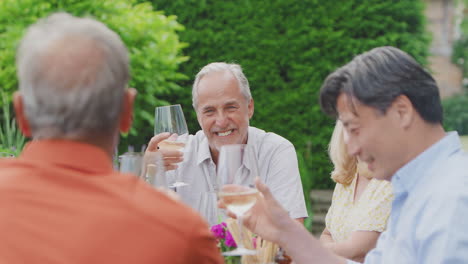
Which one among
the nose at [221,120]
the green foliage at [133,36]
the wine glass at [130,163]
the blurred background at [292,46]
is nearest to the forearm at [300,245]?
the wine glass at [130,163]

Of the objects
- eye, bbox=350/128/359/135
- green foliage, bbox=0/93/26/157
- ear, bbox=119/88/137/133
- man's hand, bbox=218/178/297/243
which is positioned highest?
ear, bbox=119/88/137/133

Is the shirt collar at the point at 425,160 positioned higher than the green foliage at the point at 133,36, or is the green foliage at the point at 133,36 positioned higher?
the green foliage at the point at 133,36

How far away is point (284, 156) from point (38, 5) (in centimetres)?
469

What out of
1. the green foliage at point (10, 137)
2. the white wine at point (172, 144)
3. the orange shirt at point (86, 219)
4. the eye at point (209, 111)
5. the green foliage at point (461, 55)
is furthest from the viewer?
the green foliage at point (461, 55)

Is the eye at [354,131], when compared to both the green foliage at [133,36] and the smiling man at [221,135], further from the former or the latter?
the green foliage at [133,36]

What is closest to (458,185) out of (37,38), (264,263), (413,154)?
(413,154)

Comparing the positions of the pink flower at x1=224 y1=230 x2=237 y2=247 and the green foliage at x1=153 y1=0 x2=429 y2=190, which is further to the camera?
the green foliage at x1=153 y1=0 x2=429 y2=190

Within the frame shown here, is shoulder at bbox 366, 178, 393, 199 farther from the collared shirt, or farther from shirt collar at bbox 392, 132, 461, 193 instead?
shirt collar at bbox 392, 132, 461, 193

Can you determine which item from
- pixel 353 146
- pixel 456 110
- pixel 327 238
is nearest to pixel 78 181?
pixel 353 146

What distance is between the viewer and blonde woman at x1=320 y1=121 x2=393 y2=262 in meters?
2.86

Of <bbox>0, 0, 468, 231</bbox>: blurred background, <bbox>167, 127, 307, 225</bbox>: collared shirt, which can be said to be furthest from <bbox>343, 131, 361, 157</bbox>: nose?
<bbox>0, 0, 468, 231</bbox>: blurred background

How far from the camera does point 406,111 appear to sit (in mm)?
1853

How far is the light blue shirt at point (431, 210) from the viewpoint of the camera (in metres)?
1.67

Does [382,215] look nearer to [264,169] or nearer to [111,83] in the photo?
[264,169]
